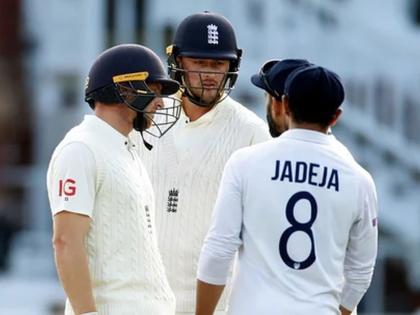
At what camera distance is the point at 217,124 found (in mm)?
6867

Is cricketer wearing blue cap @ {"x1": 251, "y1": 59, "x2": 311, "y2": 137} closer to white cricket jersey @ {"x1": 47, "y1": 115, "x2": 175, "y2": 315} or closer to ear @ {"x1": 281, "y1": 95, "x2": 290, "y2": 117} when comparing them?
ear @ {"x1": 281, "y1": 95, "x2": 290, "y2": 117}

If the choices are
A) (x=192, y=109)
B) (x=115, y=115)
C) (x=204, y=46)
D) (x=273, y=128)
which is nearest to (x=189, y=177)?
(x=192, y=109)

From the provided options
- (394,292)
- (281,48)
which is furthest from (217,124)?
(394,292)

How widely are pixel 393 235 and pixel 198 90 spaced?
887 centimetres

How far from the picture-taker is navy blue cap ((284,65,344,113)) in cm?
576

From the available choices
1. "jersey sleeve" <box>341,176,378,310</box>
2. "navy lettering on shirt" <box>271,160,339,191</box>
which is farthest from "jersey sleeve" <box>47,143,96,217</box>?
"jersey sleeve" <box>341,176,378,310</box>

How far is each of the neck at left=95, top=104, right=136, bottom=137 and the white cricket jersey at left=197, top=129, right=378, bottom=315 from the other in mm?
443

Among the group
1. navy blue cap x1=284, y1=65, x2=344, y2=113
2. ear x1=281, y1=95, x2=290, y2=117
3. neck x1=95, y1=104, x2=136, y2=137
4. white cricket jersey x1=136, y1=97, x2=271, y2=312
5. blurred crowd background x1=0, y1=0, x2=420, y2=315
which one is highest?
navy blue cap x1=284, y1=65, x2=344, y2=113

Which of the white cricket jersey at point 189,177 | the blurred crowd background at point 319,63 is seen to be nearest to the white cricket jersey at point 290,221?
the white cricket jersey at point 189,177

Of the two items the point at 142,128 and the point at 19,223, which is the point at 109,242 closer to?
the point at 142,128

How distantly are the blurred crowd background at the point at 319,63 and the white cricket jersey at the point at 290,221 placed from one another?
855cm

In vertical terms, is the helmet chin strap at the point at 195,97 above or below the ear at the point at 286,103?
below

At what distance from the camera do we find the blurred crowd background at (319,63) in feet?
49.2

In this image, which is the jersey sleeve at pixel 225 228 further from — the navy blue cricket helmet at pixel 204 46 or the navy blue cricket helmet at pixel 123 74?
the navy blue cricket helmet at pixel 204 46
